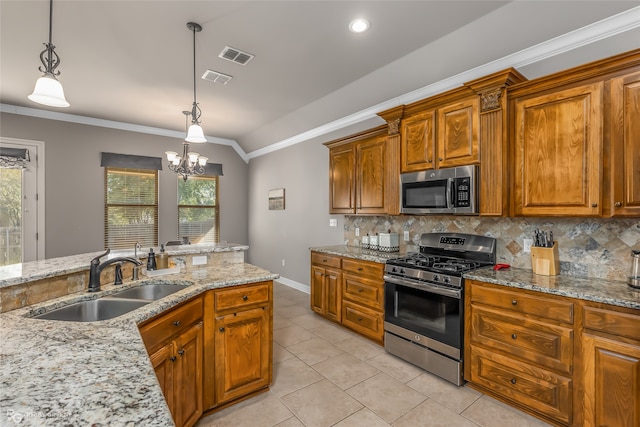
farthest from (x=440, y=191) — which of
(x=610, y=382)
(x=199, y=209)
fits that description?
(x=199, y=209)

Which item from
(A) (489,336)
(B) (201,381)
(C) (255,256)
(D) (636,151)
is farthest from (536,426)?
(C) (255,256)

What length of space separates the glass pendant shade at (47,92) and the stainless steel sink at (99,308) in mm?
1159

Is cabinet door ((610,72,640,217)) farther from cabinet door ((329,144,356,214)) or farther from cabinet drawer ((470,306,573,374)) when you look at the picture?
cabinet door ((329,144,356,214))

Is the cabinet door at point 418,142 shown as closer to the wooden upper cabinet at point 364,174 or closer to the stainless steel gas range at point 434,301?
the wooden upper cabinet at point 364,174

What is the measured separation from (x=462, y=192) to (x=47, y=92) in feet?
10.0

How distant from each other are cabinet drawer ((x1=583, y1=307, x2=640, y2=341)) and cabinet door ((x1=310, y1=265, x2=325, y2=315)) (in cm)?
269

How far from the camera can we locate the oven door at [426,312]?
2529 millimetres

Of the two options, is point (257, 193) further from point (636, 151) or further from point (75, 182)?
point (636, 151)

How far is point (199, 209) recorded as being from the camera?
6523 millimetres

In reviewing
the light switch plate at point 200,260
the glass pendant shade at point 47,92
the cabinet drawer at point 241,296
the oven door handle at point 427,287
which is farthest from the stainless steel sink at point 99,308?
the oven door handle at point 427,287

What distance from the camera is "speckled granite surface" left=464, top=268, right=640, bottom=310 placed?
1840mm

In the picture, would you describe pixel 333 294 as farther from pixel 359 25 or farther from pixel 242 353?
pixel 359 25

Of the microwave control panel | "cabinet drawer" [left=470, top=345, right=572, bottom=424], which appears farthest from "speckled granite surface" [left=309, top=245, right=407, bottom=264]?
"cabinet drawer" [left=470, top=345, right=572, bottom=424]

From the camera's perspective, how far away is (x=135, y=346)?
1.16 meters
